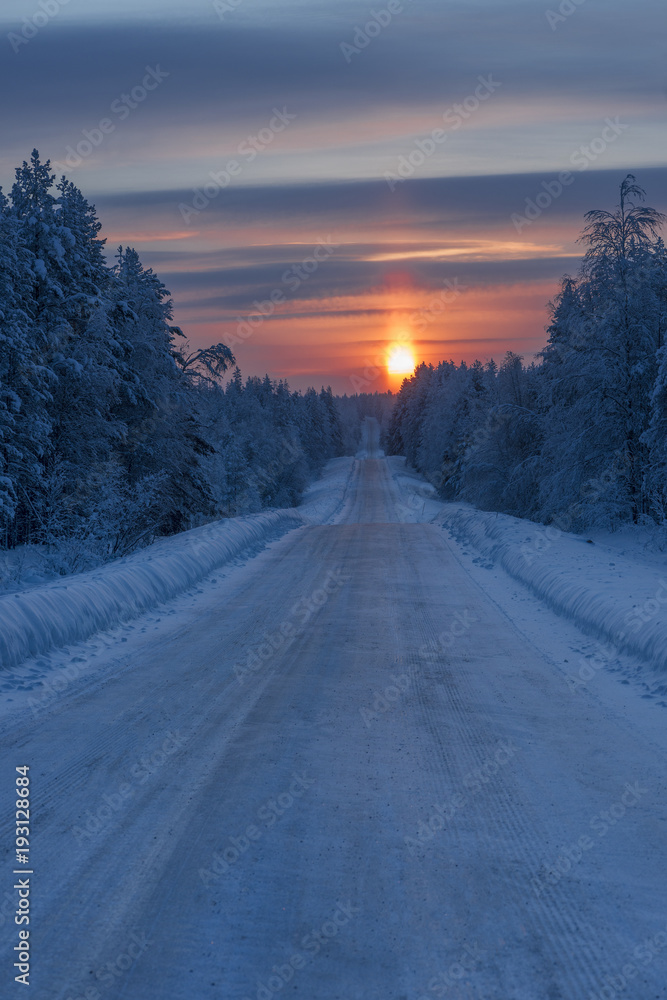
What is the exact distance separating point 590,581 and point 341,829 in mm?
8990

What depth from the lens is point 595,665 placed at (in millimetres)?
8758

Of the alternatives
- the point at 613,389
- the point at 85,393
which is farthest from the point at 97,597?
the point at 613,389

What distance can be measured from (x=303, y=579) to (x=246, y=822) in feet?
33.7

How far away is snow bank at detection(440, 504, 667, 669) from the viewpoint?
927 cm

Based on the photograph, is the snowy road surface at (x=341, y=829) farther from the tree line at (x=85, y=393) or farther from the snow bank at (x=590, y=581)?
the tree line at (x=85, y=393)

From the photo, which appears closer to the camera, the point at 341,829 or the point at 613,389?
the point at 341,829

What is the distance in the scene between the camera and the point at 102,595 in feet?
35.7

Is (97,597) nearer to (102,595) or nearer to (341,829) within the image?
(102,595)

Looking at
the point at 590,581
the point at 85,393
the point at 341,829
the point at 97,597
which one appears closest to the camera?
the point at 341,829

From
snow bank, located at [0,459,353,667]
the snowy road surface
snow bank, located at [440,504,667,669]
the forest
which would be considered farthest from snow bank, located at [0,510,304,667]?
the forest

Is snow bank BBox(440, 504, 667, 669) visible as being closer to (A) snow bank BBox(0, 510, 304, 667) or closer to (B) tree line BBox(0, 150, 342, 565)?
(A) snow bank BBox(0, 510, 304, 667)

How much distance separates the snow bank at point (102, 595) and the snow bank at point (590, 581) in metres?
6.34

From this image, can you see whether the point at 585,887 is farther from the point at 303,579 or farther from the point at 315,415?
the point at 315,415

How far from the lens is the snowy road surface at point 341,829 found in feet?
11.3
